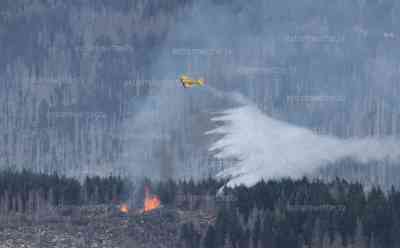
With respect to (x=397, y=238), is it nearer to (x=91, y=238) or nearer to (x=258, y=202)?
(x=258, y=202)

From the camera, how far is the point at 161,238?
190625mm

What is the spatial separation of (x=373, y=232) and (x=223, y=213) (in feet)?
50.5

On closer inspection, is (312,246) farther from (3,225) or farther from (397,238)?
(3,225)

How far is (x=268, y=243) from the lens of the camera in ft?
621

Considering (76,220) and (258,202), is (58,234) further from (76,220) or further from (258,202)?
(258,202)

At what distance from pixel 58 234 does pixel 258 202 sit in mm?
21734

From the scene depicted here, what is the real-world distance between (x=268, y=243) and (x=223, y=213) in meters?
6.98

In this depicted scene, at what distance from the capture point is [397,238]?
192 m

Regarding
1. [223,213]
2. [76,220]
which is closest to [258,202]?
[223,213]

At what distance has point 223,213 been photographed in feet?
636

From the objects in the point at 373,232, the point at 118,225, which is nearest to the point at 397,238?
the point at 373,232

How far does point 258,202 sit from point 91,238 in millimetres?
19330

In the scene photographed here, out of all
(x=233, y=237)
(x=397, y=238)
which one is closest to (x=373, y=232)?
(x=397, y=238)

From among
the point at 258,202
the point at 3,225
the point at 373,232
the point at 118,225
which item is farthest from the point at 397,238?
the point at 3,225
